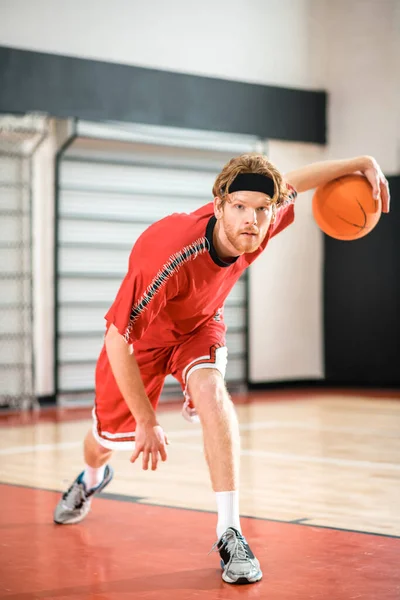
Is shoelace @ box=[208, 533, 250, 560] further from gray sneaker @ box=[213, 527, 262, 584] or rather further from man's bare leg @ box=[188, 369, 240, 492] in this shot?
man's bare leg @ box=[188, 369, 240, 492]

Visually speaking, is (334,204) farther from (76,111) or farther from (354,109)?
(354,109)

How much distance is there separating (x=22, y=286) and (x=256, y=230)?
23.0 feet

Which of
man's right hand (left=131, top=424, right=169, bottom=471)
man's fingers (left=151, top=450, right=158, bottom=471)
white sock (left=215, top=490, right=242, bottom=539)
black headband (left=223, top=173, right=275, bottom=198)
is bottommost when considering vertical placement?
white sock (left=215, top=490, right=242, bottom=539)

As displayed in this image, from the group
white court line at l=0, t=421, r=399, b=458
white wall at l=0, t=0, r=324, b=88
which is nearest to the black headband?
white court line at l=0, t=421, r=399, b=458

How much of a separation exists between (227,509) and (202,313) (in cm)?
81

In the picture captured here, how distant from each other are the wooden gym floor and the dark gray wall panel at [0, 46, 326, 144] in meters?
3.53

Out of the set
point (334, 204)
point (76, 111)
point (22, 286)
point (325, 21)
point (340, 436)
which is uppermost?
point (325, 21)

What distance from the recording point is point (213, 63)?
1203 centimetres

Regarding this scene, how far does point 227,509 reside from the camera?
3898 mm

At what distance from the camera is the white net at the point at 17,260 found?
10406 mm

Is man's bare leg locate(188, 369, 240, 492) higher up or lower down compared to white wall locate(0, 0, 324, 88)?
lower down

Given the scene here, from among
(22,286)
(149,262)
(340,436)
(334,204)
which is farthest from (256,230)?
(22,286)

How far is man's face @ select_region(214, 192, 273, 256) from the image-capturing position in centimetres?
382

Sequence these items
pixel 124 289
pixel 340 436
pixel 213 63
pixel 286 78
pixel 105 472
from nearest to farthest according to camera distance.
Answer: pixel 124 289 → pixel 105 472 → pixel 340 436 → pixel 213 63 → pixel 286 78
